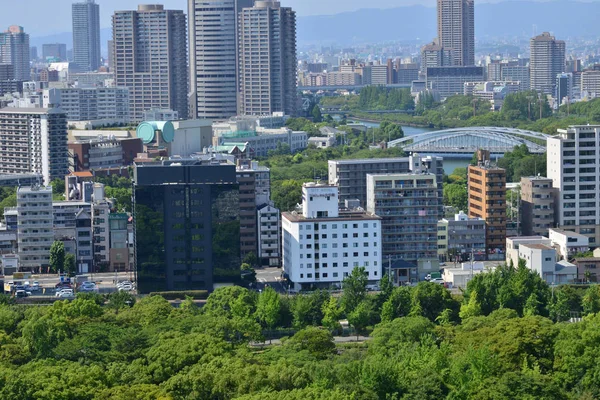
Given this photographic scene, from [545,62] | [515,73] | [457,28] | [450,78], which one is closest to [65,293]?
[545,62]

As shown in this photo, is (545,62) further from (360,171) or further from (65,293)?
(65,293)

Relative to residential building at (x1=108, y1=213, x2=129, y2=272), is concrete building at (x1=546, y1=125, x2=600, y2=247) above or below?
above

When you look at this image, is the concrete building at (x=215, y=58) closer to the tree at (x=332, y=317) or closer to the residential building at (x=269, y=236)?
the residential building at (x=269, y=236)

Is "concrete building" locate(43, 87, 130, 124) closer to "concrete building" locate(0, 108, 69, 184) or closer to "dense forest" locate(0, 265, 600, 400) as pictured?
"concrete building" locate(0, 108, 69, 184)

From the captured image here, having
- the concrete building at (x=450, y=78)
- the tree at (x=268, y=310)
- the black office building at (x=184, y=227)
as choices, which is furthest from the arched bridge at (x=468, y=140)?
the concrete building at (x=450, y=78)

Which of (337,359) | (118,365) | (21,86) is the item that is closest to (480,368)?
(337,359)

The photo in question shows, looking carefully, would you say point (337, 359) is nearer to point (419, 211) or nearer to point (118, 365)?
point (118, 365)

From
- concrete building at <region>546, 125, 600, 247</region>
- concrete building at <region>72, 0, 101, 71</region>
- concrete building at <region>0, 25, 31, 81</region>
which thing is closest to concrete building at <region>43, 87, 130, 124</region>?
concrete building at <region>546, 125, 600, 247</region>
